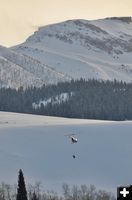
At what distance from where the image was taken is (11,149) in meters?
184

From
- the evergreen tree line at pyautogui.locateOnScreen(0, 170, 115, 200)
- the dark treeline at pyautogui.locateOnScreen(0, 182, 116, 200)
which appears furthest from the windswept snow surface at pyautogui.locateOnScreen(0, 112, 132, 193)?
the evergreen tree line at pyautogui.locateOnScreen(0, 170, 115, 200)

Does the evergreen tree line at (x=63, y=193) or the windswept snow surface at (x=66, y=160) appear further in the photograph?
the windswept snow surface at (x=66, y=160)

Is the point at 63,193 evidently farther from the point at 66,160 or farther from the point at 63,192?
the point at 66,160

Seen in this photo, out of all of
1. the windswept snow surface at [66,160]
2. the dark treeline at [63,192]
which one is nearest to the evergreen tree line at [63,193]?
the dark treeline at [63,192]

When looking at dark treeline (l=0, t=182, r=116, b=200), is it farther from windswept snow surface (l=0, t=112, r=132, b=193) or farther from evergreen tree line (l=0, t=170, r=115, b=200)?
windswept snow surface (l=0, t=112, r=132, b=193)

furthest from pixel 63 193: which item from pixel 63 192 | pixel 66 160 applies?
pixel 66 160

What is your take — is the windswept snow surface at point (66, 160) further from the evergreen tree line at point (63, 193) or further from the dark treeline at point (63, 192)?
the evergreen tree line at point (63, 193)

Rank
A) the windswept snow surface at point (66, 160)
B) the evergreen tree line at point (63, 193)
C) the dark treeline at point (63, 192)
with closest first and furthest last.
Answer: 1. the evergreen tree line at point (63, 193)
2. the dark treeline at point (63, 192)
3. the windswept snow surface at point (66, 160)

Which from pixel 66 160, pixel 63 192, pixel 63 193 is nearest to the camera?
pixel 63 193

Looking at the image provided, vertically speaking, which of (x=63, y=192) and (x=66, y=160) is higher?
(x=66, y=160)

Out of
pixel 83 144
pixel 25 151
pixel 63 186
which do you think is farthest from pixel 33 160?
pixel 63 186

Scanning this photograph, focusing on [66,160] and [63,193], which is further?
[66,160]

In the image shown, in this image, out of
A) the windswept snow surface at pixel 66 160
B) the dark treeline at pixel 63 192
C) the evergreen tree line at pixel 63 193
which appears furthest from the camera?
the windswept snow surface at pixel 66 160

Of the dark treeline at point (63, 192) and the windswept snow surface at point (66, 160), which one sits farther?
the windswept snow surface at point (66, 160)
